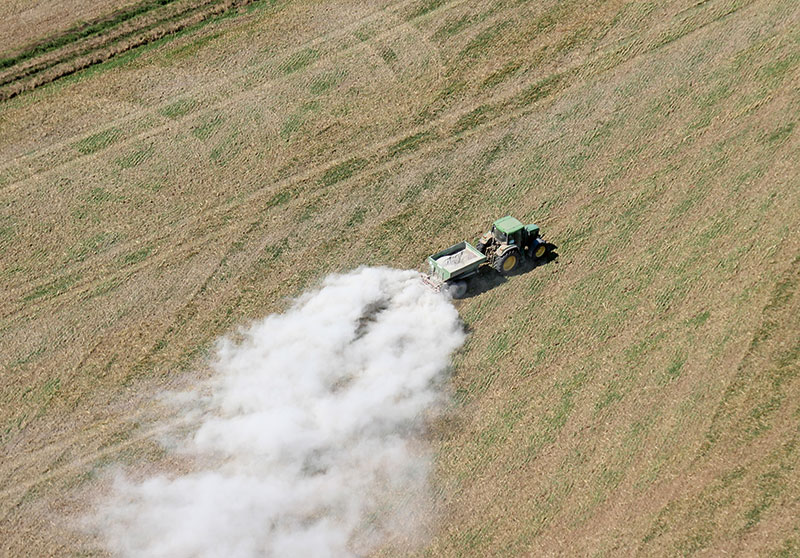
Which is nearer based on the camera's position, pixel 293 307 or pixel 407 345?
pixel 407 345

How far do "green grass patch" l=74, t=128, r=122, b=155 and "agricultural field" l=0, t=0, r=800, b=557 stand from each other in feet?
0.56

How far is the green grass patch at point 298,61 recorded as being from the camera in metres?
36.7

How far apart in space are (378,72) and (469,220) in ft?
36.8

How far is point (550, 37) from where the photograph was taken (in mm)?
37594

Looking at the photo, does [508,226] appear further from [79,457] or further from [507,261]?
[79,457]

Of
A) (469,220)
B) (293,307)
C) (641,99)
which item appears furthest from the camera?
(641,99)

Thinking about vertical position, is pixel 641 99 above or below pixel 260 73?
below

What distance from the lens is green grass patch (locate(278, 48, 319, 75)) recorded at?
1446 inches

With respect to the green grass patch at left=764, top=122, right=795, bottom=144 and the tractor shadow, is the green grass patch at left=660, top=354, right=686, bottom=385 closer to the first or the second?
the tractor shadow

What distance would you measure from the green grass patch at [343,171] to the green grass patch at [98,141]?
962 centimetres

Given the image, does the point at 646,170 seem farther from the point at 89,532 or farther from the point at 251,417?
the point at 89,532

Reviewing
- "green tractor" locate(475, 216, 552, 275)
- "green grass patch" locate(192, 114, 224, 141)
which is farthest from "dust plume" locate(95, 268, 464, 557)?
"green grass patch" locate(192, 114, 224, 141)

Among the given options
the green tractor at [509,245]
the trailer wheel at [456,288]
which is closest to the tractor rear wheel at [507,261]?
the green tractor at [509,245]

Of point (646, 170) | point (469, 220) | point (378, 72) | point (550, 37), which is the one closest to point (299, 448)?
point (469, 220)
